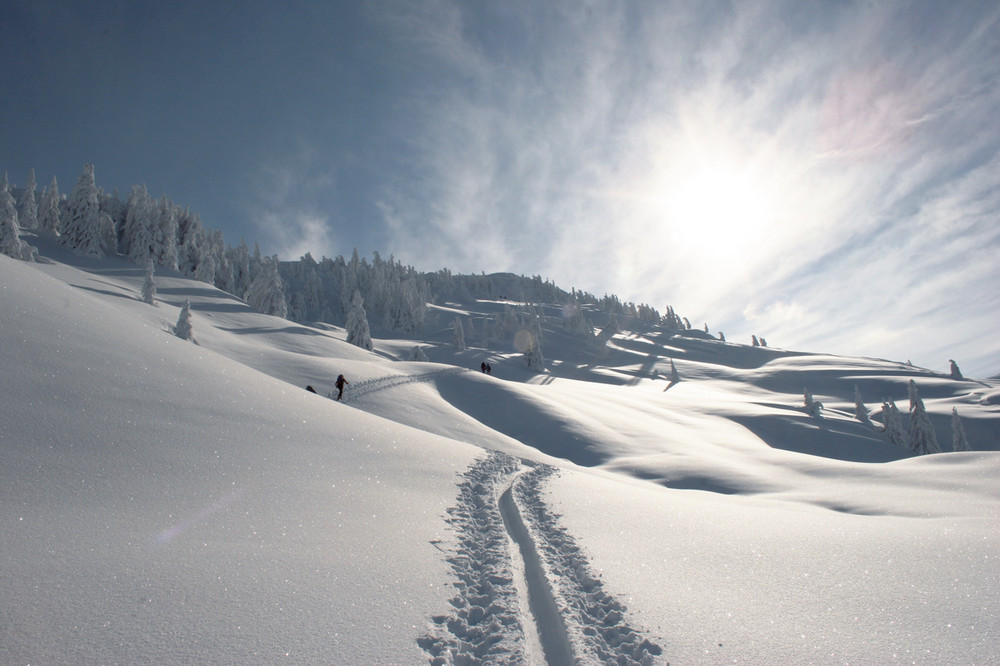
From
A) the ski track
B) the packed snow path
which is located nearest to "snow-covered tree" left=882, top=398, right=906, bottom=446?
the ski track

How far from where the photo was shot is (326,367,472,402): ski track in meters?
22.5

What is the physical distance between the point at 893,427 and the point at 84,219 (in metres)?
104

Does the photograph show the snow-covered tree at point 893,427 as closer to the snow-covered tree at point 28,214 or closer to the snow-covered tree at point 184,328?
the snow-covered tree at point 184,328

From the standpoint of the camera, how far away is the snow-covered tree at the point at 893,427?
4591 centimetres

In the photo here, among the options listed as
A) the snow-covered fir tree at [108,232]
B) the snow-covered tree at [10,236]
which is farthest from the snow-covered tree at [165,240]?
the snow-covered tree at [10,236]

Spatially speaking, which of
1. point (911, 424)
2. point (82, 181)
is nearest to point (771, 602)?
point (911, 424)

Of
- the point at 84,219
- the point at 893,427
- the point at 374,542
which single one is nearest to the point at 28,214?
the point at 84,219

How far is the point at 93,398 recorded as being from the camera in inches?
300

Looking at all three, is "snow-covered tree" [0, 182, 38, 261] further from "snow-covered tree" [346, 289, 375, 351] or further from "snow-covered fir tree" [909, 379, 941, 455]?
"snow-covered fir tree" [909, 379, 941, 455]

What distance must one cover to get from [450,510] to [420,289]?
140m

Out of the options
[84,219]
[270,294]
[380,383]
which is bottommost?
[380,383]

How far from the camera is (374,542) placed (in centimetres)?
612

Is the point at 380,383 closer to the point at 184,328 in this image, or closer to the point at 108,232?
the point at 184,328

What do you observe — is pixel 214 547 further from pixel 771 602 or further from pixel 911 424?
pixel 911 424
